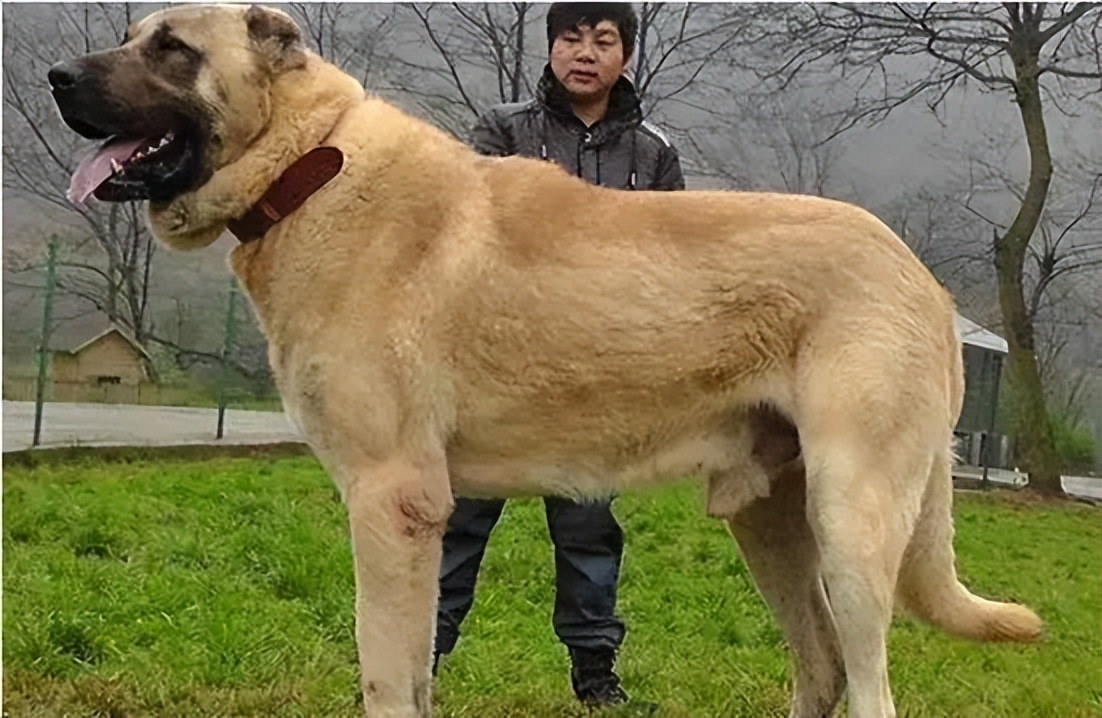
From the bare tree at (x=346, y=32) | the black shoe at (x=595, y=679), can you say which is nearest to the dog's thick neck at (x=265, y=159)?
the black shoe at (x=595, y=679)

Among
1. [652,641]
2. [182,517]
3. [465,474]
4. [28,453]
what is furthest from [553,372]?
[28,453]

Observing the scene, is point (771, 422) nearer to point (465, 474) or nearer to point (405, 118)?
point (465, 474)

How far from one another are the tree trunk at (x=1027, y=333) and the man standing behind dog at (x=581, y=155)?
535 centimetres

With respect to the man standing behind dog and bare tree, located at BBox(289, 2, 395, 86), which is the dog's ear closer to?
the man standing behind dog

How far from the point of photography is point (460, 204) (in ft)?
8.79

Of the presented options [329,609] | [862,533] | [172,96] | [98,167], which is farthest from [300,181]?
[329,609]

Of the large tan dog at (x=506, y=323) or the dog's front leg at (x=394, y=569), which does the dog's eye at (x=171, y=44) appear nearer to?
the large tan dog at (x=506, y=323)

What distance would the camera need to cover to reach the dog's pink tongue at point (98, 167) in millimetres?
2516

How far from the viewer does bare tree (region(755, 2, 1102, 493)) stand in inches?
328

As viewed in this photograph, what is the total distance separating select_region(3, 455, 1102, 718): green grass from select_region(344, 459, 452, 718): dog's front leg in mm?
718

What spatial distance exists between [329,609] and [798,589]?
2.87 meters

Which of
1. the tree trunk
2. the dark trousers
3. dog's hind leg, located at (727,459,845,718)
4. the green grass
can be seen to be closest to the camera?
dog's hind leg, located at (727,459,845,718)

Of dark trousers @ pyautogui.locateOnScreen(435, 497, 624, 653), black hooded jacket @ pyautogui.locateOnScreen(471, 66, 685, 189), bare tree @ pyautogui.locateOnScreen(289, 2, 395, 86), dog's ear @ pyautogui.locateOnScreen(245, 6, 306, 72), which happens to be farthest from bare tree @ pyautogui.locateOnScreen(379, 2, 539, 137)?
dog's ear @ pyautogui.locateOnScreen(245, 6, 306, 72)

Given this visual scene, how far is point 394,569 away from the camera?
8.08ft
